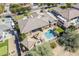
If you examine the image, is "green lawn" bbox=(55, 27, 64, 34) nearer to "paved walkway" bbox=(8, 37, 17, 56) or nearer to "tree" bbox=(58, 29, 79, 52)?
"tree" bbox=(58, 29, 79, 52)

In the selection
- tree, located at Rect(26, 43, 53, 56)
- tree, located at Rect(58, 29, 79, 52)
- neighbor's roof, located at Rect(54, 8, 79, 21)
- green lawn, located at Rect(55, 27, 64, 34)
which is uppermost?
neighbor's roof, located at Rect(54, 8, 79, 21)

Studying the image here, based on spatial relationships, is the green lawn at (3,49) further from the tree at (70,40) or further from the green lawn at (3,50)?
the tree at (70,40)

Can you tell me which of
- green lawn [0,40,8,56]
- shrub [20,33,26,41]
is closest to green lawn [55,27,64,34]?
Answer: shrub [20,33,26,41]

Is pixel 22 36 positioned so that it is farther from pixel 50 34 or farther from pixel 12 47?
pixel 50 34

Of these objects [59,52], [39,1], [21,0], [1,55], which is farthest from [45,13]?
[1,55]

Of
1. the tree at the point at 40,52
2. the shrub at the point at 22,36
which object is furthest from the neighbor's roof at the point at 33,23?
the tree at the point at 40,52
